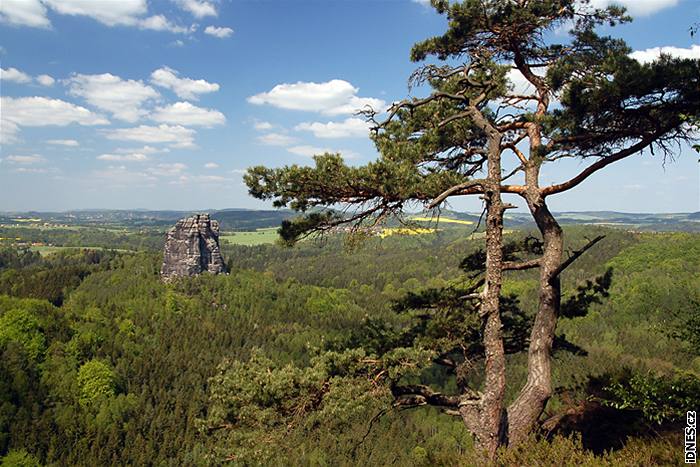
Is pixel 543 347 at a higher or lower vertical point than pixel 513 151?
lower

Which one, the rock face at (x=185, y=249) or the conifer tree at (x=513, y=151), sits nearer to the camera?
the conifer tree at (x=513, y=151)

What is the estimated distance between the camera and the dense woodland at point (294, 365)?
8.31 metres

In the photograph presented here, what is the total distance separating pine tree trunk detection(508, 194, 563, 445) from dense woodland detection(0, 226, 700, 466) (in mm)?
765

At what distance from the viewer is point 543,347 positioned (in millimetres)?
9039

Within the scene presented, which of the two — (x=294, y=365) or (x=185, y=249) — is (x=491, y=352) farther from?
(x=185, y=249)

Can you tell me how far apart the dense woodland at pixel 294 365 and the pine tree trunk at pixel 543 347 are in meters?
0.77

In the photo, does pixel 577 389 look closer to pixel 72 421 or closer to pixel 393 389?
pixel 393 389

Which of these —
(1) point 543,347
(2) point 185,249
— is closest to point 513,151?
(1) point 543,347

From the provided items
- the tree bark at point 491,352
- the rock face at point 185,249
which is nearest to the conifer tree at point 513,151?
the tree bark at point 491,352

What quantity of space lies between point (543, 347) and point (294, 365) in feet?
17.8

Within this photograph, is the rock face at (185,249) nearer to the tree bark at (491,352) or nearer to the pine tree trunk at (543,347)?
→ the tree bark at (491,352)

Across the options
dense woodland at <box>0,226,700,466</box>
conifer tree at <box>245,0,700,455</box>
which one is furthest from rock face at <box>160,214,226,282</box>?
conifer tree at <box>245,0,700,455</box>

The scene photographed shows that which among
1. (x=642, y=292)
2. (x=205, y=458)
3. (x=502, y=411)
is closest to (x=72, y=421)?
(x=205, y=458)

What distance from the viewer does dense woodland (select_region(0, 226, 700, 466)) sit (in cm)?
831
